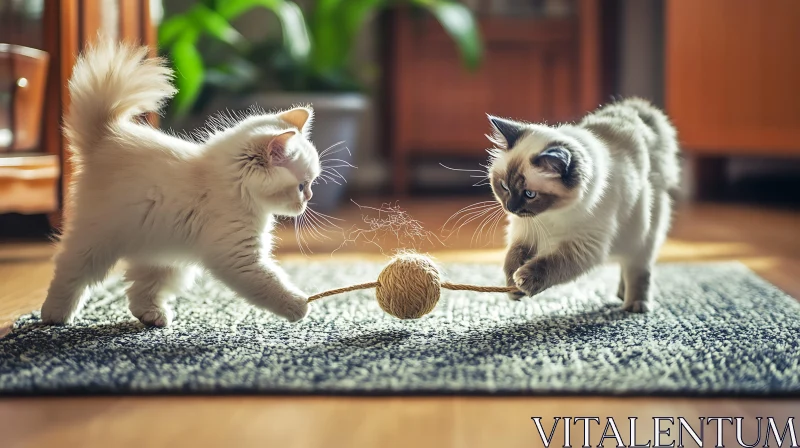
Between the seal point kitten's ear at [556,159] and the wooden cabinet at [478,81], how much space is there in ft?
7.46

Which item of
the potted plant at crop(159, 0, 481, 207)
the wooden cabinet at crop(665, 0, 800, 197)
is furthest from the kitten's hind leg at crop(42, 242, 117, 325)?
the wooden cabinet at crop(665, 0, 800, 197)

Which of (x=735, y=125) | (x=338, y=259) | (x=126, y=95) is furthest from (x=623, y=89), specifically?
(x=126, y=95)

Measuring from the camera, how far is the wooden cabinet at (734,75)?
2965 mm

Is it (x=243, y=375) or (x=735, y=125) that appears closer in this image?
(x=243, y=375)

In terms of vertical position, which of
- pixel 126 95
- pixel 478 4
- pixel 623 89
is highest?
pixel 478 4

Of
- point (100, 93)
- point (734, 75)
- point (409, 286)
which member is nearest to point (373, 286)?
point (409, 286)

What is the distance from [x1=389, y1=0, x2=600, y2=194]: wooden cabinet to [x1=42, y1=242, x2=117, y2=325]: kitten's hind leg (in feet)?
7.67

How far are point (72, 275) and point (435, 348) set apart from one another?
596 mm

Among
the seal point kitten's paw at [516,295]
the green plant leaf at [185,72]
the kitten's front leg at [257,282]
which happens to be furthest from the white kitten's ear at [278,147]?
the green plant leaf at [185,72]

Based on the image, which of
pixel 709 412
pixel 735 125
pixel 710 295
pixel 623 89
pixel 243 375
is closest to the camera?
pixel 709 412

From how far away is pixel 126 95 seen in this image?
4.51ft

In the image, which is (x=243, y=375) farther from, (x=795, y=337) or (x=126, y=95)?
(x=795, y=337)

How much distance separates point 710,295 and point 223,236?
0.97 m

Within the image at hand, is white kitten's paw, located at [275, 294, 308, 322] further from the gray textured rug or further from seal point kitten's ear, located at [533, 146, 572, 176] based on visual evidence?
seal point kitten's ear, located at [533, 146, 572, 176]
